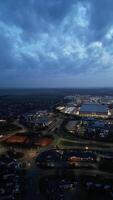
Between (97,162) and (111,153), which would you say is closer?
(97,162)

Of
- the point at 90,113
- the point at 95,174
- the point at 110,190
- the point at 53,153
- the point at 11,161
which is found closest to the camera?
the point at 110,190

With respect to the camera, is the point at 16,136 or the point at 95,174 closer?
the point at 95,174

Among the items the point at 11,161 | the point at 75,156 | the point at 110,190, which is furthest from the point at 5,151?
the point at 110,190

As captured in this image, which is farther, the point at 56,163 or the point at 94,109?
the point at 94,109

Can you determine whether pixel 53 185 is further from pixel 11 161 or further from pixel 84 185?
pixel 11 161

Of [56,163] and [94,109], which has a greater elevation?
[56,163]

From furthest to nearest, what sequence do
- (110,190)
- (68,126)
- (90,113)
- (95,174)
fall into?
(90,113) < (68,126) < (95,174) < (110,190)

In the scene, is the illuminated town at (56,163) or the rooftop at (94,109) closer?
the illuminated town at (56,163)

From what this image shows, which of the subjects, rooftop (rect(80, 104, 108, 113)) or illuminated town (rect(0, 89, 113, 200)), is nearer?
illuminated town (rect(0, 89, 113, 200))

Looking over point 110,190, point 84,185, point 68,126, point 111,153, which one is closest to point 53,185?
point 84,185

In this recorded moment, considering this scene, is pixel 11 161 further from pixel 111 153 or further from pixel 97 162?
pixel 111 153
